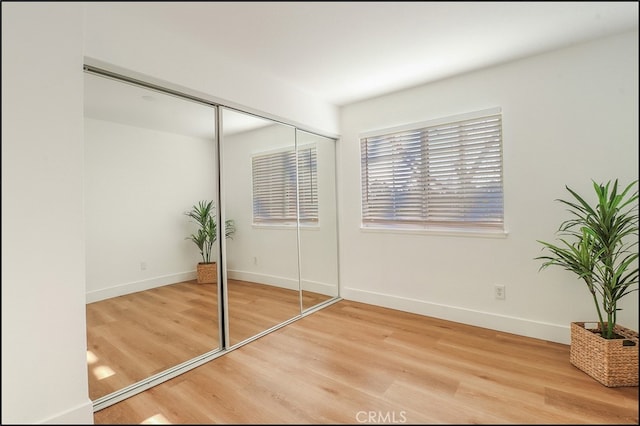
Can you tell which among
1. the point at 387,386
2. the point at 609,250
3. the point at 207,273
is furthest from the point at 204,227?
the point at 609,250

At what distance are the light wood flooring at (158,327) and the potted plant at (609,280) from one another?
241cm

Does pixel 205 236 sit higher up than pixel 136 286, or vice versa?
pixel 205 236

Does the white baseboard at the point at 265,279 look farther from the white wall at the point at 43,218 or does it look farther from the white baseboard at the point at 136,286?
the white wall at the point at 43,218

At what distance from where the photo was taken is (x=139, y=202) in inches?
82.0

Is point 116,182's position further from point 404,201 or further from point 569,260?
point 569,260

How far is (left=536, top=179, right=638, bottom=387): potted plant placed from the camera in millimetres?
1878

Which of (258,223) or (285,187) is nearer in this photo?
(258,223)

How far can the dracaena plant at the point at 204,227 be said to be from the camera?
234 cm

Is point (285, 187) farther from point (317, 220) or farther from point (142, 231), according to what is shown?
point (142, 231)

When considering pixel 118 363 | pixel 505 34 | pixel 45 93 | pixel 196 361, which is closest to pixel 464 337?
pixel 196 361

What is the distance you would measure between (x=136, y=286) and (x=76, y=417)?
738 mm

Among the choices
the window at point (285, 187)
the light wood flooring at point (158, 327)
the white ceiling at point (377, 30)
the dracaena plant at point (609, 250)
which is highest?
the white ceiling at point (377, 30)

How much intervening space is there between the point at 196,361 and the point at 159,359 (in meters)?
0.26

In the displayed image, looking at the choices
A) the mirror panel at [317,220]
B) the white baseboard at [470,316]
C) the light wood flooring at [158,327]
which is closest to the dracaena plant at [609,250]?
the white baseboard at [470,316]
